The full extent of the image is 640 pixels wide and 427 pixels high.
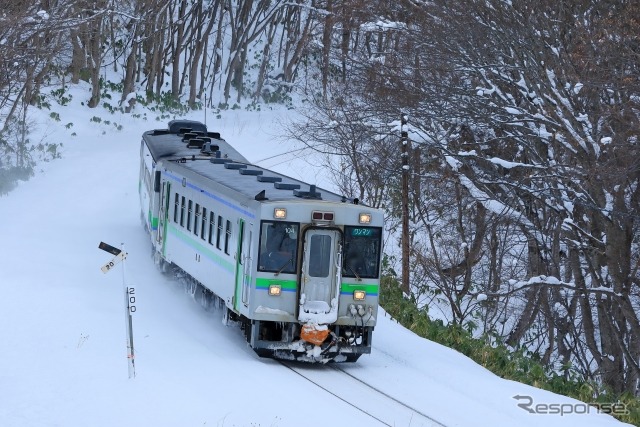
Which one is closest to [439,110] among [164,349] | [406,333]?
[406,333]

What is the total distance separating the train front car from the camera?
14.6m

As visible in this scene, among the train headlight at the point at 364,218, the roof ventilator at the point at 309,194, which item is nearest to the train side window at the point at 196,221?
the roof ventilator at the point at 309,194

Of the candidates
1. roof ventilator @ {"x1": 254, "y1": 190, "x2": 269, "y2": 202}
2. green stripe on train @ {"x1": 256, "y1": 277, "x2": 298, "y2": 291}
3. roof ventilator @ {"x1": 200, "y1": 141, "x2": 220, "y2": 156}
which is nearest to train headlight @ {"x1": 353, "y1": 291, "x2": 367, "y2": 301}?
green stripe on train @ {"x1": 256, "y1": 277, "x2": 298, "y2": 291}

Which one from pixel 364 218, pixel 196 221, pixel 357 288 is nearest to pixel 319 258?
pixel 357 288

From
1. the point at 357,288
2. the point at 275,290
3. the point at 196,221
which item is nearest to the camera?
the point at 275,290

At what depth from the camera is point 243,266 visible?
15.0 m

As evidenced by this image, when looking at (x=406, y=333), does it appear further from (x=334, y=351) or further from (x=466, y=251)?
(x=466, y=251)

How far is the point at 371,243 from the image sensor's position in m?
15.0

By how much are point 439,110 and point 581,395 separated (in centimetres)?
831

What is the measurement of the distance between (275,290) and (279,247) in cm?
58

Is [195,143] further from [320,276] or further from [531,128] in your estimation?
[320,276]

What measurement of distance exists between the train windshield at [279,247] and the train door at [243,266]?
29cm

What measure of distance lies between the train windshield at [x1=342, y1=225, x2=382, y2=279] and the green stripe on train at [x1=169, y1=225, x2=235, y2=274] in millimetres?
1754

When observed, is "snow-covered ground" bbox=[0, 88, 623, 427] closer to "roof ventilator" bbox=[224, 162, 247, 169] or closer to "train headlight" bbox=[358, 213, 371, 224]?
"train headlight" bbox=[358, 213, 371, 224]
